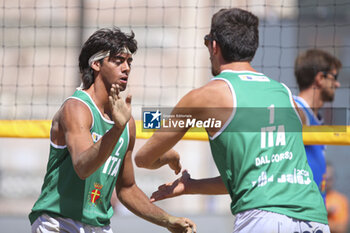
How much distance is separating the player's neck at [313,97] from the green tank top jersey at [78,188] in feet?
6.72

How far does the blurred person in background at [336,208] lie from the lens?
777cm

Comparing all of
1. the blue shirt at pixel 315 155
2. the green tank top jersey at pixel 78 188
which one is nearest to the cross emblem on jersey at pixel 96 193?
the green tank top jersey at pixel 78 188

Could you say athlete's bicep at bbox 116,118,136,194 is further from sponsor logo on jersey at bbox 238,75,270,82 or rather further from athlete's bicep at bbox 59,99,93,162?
sponsor logo on jersey at bbox 238,75,270,82

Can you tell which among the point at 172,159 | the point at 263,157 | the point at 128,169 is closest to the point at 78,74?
the point at 128,169

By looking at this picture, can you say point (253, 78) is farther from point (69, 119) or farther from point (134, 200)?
point (134, 200)

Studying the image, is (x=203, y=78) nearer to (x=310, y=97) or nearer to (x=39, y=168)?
(x=39, y=168)

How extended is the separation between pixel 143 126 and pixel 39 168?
7634 mm

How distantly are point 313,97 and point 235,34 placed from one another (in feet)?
7.13

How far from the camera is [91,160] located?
288 cm

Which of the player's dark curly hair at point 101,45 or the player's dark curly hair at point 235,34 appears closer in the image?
the player's dark curly hair at point 235,34

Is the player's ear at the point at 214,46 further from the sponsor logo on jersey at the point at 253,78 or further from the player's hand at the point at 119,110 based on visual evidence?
the player's hand at the point at 119,110

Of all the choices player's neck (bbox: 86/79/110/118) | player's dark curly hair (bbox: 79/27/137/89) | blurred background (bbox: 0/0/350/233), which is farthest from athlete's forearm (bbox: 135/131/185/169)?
blurred background (bbox: 0/0/350/233)

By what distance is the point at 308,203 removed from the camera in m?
2.73

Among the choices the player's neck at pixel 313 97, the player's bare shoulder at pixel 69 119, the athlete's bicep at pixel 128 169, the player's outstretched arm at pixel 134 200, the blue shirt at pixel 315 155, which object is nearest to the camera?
the player's bare shoulder at pixel 69 119
